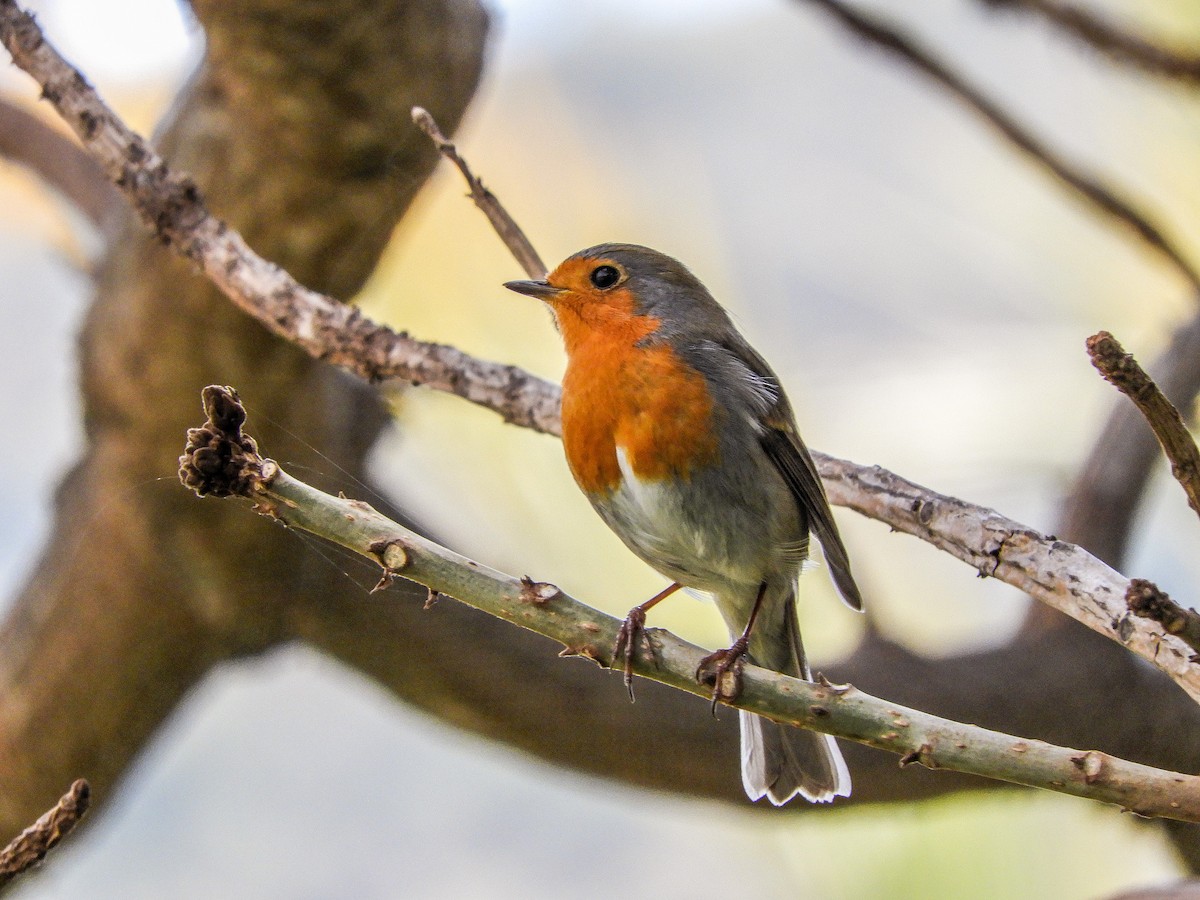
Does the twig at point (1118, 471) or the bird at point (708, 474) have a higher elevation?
the twig at point (1118, 471)

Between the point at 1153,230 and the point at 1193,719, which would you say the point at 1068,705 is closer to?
the point at 1193,719

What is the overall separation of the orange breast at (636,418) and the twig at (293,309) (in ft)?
0.93

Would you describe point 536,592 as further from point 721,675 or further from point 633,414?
point 633,414

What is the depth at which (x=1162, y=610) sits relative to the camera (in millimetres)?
1329

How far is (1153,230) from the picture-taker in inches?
123

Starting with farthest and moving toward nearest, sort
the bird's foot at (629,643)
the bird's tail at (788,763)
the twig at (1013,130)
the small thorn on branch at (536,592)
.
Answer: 1. the twig at (1013,130)
2. the bird's tail at (788,763)
3. the bird's foot at (629,643)
4. the small thorn on branch at (536,592)

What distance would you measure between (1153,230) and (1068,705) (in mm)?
1495

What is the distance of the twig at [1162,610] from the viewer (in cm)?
132

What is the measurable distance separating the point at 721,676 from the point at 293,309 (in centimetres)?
143

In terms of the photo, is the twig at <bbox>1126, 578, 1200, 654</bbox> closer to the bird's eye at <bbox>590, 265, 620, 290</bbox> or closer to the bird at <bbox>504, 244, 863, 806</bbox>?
the bird at <bbox>504, 244, 863, 806</bbox>

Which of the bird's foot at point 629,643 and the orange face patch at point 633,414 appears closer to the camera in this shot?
the bird's foot at point 629,643

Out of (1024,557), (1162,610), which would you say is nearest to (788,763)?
(1024,557)

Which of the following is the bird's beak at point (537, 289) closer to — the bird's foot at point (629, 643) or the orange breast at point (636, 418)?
the orange breast at point (636, 418)

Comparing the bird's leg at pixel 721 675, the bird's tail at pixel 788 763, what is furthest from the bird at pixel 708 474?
the bird's leg at pixel 721 675
